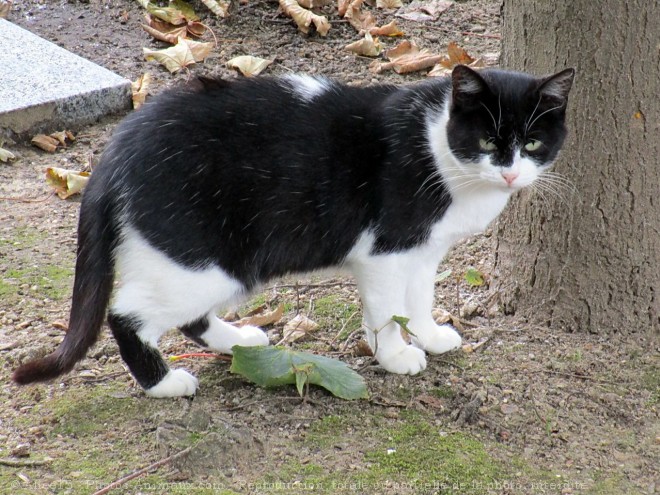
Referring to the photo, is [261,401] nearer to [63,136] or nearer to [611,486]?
[611,486]

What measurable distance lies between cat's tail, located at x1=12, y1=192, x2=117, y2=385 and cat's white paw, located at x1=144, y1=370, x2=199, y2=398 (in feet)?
0.82

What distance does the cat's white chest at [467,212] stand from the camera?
2.85 m

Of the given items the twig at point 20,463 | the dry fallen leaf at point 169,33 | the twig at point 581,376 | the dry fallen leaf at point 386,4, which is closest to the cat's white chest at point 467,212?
the twig at point 581,376

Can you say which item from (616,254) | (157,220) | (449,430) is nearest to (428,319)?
(449,430)

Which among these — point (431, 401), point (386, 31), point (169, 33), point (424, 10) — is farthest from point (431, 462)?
point (424, 10)

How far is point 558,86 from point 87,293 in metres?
1.56

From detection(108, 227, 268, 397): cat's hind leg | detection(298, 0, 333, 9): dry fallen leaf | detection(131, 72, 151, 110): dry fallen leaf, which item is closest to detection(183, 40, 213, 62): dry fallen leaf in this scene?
detection(131, 72, 151, 110): dry fallen leaf

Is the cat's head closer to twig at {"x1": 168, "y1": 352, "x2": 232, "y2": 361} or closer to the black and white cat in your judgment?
the black and white cat

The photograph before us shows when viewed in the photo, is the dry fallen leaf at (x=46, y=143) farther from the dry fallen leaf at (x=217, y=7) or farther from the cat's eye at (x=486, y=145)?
the cat's eye at (x=486, y=145)

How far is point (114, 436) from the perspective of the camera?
2.71 metres

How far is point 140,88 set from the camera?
4906 millimetres

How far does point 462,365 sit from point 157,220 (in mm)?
1175

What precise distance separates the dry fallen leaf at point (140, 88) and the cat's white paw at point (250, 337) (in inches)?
→ 80.5

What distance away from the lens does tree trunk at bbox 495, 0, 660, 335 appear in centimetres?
289
